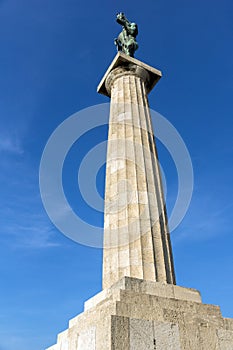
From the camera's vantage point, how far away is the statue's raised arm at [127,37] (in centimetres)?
2227

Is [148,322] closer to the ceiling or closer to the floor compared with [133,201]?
closer to the floor

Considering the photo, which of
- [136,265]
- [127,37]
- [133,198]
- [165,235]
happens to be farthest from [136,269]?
[127,37]

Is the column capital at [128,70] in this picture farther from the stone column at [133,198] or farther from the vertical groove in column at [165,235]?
the vertical groove in column at [165,235]

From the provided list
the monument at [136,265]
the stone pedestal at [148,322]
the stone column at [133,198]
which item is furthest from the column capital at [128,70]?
the stone pedestal at [148,322]

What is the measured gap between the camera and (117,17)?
74.5 ft

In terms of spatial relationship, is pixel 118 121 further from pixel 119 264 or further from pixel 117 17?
pixel 117 17

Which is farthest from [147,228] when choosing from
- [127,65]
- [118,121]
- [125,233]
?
[127,65]

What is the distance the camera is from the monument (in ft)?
33.1

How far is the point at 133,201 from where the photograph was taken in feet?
47.7

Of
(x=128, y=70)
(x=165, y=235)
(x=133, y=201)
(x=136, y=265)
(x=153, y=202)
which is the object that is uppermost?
(x=128, y=70)

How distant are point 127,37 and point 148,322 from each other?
18.2 m

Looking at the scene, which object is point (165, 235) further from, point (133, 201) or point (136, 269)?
point (136, 269)

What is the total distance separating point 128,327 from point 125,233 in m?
4.58

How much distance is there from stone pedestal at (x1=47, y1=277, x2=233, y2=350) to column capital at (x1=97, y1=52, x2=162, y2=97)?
41.2ft
